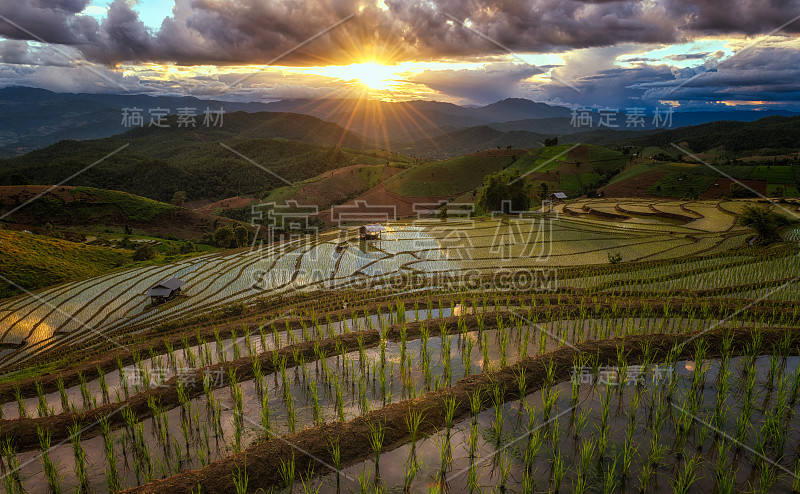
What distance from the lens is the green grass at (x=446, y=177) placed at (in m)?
108

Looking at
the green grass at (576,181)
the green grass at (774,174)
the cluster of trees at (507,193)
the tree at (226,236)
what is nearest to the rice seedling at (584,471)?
the cluster of trees at (507,193)

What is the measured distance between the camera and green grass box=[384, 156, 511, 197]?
10762cm

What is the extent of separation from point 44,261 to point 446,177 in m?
94.6

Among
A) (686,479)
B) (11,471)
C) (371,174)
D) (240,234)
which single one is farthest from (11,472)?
(371,174)

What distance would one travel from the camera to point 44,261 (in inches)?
1432

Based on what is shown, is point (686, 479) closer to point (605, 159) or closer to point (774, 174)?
point (774, 174)

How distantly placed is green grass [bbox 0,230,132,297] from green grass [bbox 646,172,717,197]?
8655 centimetres

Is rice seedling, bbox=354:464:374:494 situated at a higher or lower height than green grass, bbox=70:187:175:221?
higher

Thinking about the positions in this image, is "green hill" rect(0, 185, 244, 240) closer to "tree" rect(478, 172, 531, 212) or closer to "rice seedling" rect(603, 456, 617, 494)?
"tree" rect(478, 172, 531, 212)

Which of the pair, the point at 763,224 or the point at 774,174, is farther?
the point at 774,174

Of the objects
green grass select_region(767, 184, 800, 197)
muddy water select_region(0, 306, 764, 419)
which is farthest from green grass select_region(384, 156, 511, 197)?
muddy water select_region(0, 306, 764, 419)

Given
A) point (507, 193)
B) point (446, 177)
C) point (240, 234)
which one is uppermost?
point (446, 177)

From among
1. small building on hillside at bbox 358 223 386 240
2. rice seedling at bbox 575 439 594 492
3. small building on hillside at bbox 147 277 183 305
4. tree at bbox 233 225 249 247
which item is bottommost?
tree at bbox 233 225 249 247

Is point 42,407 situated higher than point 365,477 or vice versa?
point 365,477
